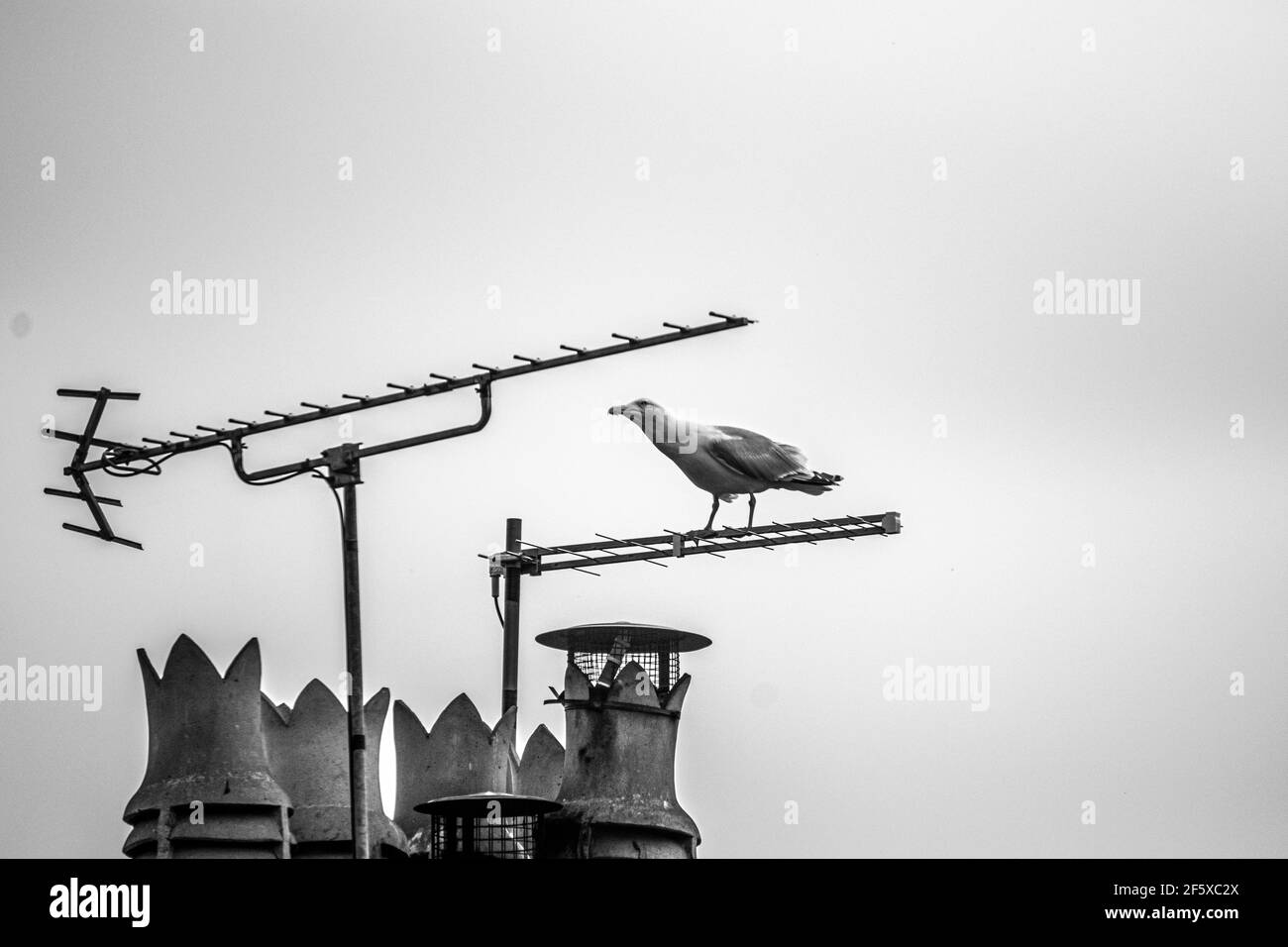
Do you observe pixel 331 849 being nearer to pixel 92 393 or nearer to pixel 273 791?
pixel 273 791

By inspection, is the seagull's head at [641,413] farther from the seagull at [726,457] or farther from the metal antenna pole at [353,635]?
the metal antenna pole at [353,635]

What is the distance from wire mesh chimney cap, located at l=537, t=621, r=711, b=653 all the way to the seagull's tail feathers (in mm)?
3999

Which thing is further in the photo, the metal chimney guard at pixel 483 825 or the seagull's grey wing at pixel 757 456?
the seagull's grey wing at pixel 757 456

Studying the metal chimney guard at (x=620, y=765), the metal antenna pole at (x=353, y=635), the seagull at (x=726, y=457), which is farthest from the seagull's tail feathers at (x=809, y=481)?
the metal antenna pole at (x=353, y=635)

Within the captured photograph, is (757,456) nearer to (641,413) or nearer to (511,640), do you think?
(641,413)

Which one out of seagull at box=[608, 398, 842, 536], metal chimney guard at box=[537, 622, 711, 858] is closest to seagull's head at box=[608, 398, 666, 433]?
seagull at box=[608, 398, 842, 536]

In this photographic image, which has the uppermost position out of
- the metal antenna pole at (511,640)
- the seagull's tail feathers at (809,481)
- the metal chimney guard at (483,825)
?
the seagull's tail feathers at (809,481)

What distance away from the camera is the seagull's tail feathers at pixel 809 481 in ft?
105

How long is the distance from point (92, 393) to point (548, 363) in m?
6.56

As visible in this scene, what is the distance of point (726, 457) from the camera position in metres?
32.2

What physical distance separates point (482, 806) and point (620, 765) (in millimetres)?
3869

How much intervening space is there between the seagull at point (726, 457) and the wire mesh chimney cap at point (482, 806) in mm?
4388

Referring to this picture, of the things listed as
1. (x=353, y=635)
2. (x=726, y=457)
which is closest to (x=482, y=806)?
(x=353, y=635)
